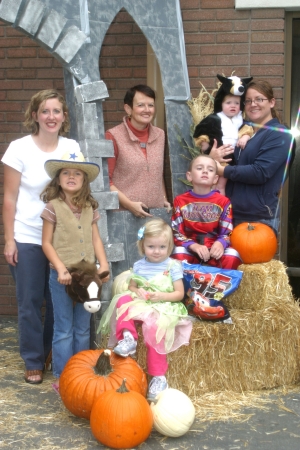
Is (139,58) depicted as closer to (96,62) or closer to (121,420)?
(96,62)

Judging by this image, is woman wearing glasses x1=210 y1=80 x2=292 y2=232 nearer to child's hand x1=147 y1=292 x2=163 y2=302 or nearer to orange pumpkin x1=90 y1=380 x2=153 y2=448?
child's hand x1=147 y1=292 x2=163 y2=302

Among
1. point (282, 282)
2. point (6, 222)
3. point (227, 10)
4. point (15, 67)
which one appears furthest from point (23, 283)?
point (227, 10)

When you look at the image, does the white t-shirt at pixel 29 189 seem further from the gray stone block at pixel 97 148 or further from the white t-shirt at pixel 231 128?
the white t-shirt at pixel 231 128

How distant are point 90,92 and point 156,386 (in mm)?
2320

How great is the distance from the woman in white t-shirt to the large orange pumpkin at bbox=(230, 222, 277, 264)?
139 cm

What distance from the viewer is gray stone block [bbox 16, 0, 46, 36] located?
15.8 ft

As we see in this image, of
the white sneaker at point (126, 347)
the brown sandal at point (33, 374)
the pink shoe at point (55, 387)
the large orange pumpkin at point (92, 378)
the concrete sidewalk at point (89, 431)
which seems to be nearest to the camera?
the concrete sidewalk at point (89, 431)

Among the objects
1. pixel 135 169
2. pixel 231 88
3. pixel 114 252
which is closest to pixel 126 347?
pixel 114 252

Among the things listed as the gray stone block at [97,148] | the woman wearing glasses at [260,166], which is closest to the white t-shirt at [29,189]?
the gray stone block at [97,148]

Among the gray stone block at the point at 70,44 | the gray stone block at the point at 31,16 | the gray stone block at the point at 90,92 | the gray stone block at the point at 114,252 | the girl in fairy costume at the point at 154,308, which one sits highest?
the gray stone block at the point at 31,16

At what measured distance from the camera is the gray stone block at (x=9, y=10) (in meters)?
4.73

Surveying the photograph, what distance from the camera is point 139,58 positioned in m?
6.43

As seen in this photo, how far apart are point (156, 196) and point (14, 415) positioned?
6.92 ft

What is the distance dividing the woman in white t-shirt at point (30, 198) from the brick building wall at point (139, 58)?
6.20ft
